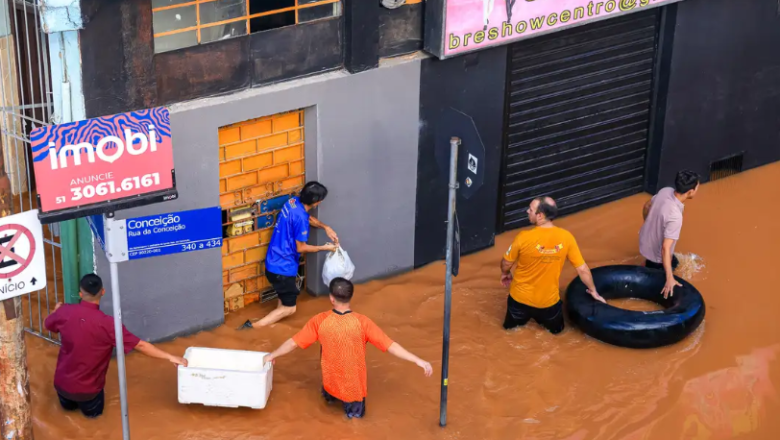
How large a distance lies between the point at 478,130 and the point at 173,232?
4.81 m

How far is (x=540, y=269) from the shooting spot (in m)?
10.5

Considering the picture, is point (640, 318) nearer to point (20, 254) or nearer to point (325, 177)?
point (325, 177)

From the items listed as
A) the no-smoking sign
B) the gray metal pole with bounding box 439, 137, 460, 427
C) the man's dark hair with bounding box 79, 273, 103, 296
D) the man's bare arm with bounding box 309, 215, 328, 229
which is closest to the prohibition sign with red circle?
the no-smoking sign

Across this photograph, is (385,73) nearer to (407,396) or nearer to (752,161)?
(407,396)

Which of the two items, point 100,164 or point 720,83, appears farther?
point 720,83

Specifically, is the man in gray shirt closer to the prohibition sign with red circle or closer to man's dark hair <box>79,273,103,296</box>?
man's dark hair <box>79,273,103,296</box>

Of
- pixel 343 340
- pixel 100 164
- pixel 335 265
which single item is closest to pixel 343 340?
pixel 343 340

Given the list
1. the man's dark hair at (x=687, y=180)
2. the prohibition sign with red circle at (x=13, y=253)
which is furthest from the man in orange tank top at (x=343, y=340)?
the man's dark hair at (x=687, y=180)

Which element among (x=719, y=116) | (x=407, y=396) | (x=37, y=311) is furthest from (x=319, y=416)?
(x=719, y=116)

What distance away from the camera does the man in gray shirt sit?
1101 centimetres

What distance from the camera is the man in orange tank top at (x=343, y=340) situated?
30.0 ft

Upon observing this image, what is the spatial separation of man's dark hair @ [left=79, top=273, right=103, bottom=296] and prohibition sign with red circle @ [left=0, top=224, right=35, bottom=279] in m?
0.92

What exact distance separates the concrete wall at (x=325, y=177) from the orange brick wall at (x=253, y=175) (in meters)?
0.17

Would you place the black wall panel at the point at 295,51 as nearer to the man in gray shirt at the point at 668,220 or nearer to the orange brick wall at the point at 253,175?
the orange brick wall at the point at 253,175
